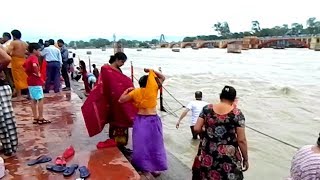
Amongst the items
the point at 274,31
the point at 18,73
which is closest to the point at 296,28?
the point at 274,31

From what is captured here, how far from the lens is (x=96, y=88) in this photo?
4.67 meters

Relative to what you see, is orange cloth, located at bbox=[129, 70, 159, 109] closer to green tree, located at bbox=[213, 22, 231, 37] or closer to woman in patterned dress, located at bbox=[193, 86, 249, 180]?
woman in patterned dress, located at bbox=[193, 86, 249, 180]

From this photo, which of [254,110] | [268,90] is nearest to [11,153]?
[254,110]

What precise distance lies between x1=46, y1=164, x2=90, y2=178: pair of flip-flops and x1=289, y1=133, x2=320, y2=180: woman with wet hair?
6.88 ft

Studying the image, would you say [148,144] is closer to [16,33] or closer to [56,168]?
[56,168]

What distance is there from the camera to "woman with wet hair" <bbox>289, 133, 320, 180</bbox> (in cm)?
256

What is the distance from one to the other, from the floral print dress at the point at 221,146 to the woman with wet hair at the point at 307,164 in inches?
25.5

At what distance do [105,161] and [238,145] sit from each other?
167cm

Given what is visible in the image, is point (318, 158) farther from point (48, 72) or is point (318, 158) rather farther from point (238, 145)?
point (48, 72)

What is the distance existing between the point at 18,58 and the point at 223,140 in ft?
18.7

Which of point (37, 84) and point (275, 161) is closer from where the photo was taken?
point (37, 84)

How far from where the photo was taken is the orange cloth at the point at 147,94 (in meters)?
3.97

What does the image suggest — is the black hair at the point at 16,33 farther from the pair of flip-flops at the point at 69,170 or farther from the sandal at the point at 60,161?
the pair of flip-flops at the point at 69,170

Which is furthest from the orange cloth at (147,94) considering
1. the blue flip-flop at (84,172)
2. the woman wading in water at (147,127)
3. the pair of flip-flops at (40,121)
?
the pair of flip-flops at (40,121)
